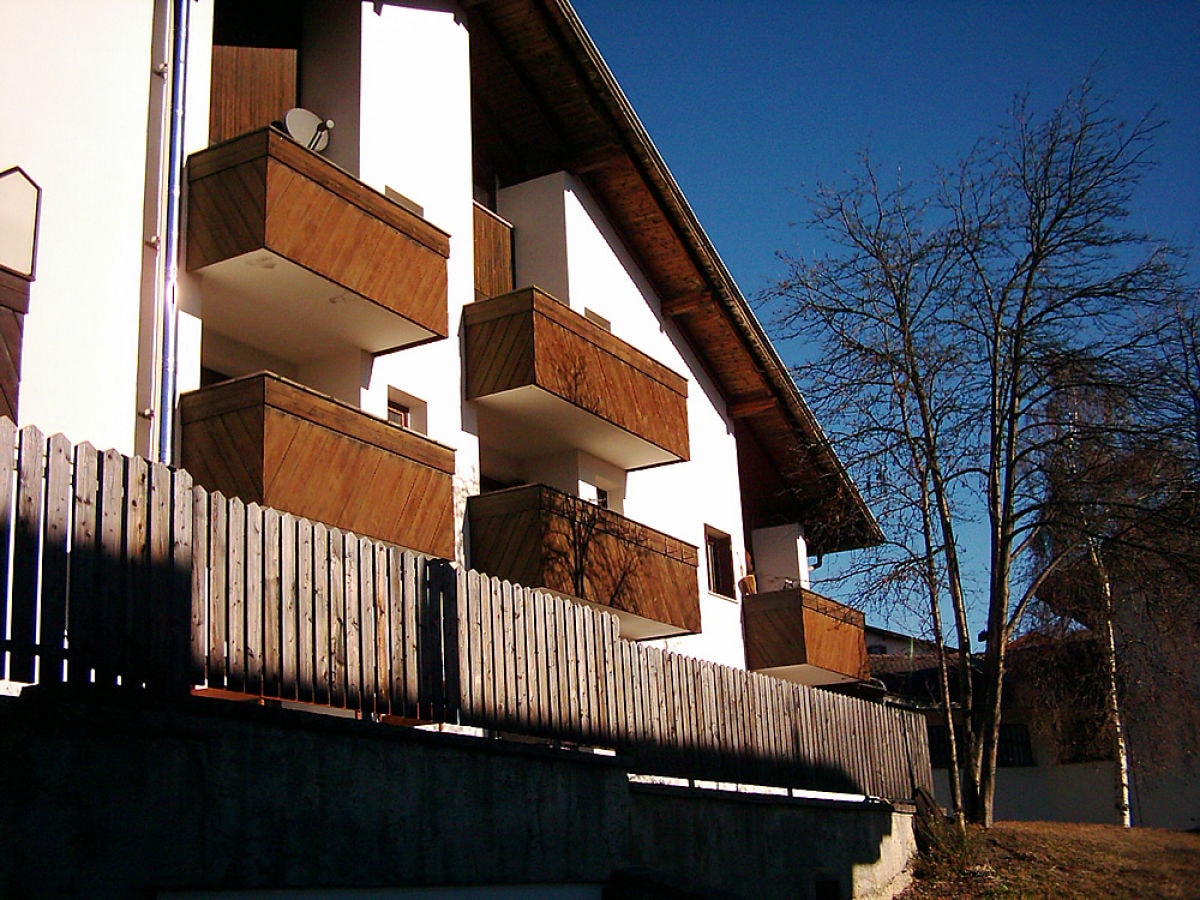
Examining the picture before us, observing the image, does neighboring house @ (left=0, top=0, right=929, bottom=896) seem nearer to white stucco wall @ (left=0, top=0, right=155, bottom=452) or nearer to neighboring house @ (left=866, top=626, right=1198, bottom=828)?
white stucco wall @ (left=0, top=0, right=155, bottom=452)

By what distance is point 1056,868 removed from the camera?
17.2 m

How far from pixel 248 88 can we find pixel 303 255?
9.80 ft

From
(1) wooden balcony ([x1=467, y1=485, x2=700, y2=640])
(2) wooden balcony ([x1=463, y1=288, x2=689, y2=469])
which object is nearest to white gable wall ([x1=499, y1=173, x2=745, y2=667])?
(2) wooden balcony ([x1=463, y1=288, x2=689, y2=469])

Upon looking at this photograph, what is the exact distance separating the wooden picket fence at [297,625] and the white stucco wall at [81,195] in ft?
14.5

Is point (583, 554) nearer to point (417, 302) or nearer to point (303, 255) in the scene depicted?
point (417, 302)

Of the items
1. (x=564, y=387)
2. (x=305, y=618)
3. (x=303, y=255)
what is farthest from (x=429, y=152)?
(x=305, y=618)

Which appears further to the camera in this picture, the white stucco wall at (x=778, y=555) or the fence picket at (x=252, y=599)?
the white stucco wall at (x=778, y=555)

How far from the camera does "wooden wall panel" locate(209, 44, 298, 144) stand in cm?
1648

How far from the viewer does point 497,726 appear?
36.8ft

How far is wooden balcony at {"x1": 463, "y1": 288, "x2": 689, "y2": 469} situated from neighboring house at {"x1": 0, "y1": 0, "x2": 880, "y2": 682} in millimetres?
47

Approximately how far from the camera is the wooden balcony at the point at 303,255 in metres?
15.0

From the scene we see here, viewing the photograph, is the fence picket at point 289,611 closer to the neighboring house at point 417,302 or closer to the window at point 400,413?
the neighboring house at point 417,302

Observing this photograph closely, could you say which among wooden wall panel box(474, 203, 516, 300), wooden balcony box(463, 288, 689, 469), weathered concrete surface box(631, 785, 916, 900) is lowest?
weathered concrete surface box(631, 785, 916, 900)

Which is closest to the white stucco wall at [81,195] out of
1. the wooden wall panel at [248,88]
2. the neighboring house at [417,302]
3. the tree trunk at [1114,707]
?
the neighboring house at [417,302]
